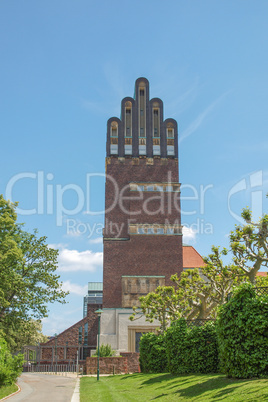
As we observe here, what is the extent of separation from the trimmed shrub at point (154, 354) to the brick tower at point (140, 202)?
1994 cm

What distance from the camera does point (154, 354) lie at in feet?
84.7

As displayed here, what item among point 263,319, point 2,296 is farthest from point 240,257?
point 2,296

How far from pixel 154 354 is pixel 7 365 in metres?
8.66

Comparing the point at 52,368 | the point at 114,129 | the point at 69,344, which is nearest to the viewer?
the point at 52,368

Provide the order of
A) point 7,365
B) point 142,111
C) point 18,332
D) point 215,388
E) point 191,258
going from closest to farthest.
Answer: point 215,388, point 7,365, point 18,332, point 142,111, point 191,258

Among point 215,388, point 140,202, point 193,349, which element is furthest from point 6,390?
point 140,202

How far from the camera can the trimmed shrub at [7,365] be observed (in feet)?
69.2

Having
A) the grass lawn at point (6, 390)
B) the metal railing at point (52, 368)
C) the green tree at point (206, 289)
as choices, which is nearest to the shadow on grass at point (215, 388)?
the green tree at point (206, 289)

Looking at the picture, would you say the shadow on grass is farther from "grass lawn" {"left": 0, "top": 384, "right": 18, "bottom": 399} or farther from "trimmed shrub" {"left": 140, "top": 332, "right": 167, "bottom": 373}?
"trimmed shrub" {"left": 140, "top": 332, "right": 167, "bottom": 373}

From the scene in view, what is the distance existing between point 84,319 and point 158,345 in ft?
93.0

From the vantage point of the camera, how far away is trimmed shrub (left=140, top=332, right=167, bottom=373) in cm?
2534

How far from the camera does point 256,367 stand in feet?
43.4

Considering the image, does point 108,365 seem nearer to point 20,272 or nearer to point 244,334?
point 20,272

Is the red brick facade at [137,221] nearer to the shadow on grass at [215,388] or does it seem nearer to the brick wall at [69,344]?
the brick wall at [69,344]
